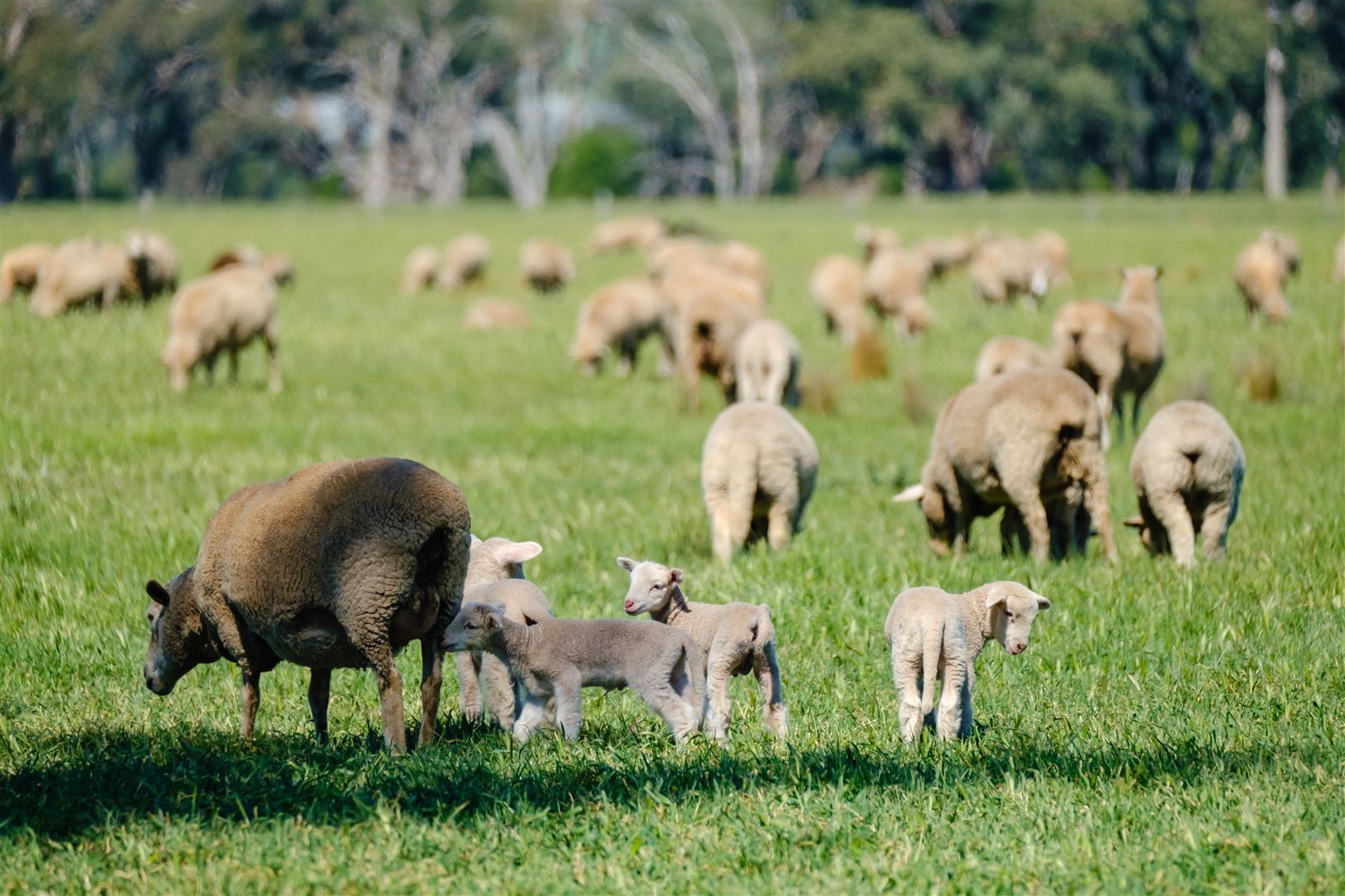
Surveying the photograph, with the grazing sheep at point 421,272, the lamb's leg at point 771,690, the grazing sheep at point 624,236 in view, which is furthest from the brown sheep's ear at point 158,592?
the grazing sheep at point 624,236

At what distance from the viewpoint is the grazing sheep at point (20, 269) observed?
90.4 ft

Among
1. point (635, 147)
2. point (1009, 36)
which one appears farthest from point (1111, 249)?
point (635, 147)

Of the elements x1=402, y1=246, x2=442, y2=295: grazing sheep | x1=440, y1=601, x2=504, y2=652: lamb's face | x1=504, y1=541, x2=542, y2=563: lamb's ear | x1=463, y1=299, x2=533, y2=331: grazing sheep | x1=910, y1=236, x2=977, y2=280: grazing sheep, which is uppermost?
x1=910, y1=236, x2=977, y2=280: grazing sheep

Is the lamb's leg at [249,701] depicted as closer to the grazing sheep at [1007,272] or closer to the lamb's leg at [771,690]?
the lamb's leg at [771,690]

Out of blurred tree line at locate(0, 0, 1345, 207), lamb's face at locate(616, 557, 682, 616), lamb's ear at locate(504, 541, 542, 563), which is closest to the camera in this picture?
lamb's face at locate(616, 557, 682, 616)

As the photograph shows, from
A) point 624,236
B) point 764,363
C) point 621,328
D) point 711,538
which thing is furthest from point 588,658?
point 624,236

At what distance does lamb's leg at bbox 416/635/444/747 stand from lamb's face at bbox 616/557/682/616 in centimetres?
89

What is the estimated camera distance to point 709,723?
6.93m

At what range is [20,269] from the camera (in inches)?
1101

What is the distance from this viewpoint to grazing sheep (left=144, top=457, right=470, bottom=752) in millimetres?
6598

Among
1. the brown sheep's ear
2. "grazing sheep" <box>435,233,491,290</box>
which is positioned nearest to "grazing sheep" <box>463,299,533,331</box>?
"grazing sheep" <box>435,233,491,290</box>

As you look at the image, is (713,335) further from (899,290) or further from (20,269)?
(20,269)

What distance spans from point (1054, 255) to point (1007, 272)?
3.52m

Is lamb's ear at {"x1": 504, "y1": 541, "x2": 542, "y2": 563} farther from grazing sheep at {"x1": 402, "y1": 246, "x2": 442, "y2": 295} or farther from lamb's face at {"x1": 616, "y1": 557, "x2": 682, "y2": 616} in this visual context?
grazing sheep at {"x1": 402, "y1": 246, "x2": 442, "y2": 295}
